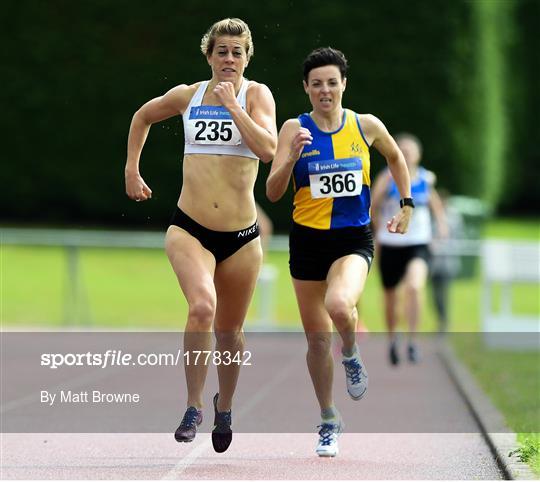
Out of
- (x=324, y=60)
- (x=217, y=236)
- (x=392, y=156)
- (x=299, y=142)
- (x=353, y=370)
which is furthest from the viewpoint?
(x=353, y=370)

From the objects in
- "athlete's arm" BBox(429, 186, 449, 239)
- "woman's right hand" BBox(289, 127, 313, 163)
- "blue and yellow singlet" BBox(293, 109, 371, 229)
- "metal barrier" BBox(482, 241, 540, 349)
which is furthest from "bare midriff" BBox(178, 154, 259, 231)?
"metal barrier" BBox(482, 241, 540, 349)

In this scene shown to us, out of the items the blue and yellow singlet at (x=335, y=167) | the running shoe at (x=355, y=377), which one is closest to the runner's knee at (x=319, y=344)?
the running shoe at (x=355, y=377)

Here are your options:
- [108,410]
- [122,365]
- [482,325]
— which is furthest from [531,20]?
[108,410]

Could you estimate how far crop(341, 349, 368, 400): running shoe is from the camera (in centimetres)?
801

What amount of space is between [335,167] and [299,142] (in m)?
0.38

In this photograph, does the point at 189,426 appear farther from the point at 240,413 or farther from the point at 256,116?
the point at 240,413

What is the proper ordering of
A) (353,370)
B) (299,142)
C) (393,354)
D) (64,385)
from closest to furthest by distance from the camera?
(299,142) < (353,370) < (64,385) < (393,354)

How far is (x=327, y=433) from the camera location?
27.3 feet

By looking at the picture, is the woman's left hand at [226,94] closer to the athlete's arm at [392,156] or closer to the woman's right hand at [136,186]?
the woman's right hand at [136,186]

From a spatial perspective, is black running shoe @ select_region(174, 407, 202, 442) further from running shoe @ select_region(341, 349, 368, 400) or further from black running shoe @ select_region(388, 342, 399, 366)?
black running shoe @ select_region(388, 342, 399, 366)

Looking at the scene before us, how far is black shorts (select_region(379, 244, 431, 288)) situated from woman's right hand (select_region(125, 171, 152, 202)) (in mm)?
7232

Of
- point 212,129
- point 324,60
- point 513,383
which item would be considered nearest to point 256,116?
point 212,129

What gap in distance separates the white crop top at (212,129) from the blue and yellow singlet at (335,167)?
0.41 meters
